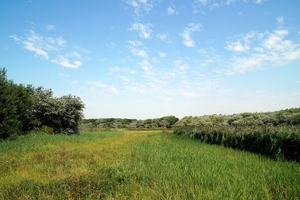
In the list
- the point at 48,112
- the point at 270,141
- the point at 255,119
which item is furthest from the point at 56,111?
the point at 255,119

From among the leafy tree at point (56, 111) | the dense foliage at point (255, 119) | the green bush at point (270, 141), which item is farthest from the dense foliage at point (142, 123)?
the green bush at point (270, 141)

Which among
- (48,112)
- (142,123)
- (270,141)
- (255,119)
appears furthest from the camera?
(142,123)

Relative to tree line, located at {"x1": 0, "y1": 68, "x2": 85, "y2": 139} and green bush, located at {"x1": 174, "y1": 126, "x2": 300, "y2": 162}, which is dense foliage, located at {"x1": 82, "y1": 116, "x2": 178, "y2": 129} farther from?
green bush, located at {"x1": 174, "y1": 126, "x2": 300, "y2": 162}

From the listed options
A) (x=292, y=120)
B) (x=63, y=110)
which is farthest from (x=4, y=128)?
(x=292, y=120)

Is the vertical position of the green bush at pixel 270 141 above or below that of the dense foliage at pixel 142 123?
below

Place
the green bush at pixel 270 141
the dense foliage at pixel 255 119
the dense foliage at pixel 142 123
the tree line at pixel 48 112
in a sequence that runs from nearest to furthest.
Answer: the green bush at pixel 270 141, the dense foliage at pixel 255 119, the tree line at pixel 48 112, the dense foliage at pixel 142 123

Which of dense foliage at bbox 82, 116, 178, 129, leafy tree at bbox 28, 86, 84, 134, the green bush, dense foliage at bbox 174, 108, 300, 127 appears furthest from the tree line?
dense foliage at bbox 82, 116, 178, 129

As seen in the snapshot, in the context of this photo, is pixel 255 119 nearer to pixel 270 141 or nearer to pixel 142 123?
pixel 270 141

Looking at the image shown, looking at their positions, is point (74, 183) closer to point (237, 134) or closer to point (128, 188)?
point (128, 188)

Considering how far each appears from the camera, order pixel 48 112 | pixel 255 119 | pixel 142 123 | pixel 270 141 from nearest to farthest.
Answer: pixel 270 141 → pixel 48 112 → pixel 255 119 → pixel 142 123

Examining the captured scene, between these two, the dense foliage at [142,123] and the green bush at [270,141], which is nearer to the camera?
the green bush at [270,141]

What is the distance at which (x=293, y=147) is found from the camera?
8.38 meters

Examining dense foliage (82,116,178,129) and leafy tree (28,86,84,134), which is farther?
dense foliage (82,116,178,129)

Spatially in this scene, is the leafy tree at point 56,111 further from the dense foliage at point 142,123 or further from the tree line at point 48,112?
the dense foliage at point 142,123
